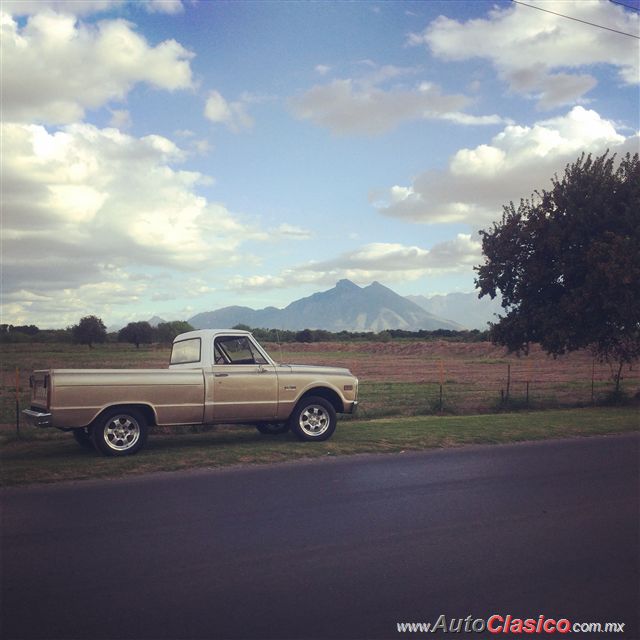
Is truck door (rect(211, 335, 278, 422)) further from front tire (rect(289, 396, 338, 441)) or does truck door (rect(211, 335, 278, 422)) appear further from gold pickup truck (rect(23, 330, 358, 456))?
front tire (rect(289, 396, 338, 441))

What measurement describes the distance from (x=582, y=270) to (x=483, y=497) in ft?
45.0

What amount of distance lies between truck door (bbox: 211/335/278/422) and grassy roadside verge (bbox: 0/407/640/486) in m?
0.61

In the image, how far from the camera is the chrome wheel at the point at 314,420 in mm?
12609

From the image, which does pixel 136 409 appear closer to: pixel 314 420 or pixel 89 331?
pixel 314 420

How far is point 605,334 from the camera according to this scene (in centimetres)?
2005

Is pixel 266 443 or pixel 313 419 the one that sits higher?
pixel 313 419

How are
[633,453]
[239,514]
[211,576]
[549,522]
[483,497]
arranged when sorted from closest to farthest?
1. [211,576]
2. [549,522]
3. [239,514]
4. [483,497]
5. [633,453]

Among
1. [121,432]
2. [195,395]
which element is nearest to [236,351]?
[195,395]

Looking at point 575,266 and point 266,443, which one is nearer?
point 266,443

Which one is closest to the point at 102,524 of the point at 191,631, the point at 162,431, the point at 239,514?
the point at 239,514

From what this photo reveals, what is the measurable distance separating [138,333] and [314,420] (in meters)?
65.2

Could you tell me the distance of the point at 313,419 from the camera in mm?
12734

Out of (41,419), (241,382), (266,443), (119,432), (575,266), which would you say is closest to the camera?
(41,419)

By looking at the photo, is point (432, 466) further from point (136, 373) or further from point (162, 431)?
point (162, 431)
